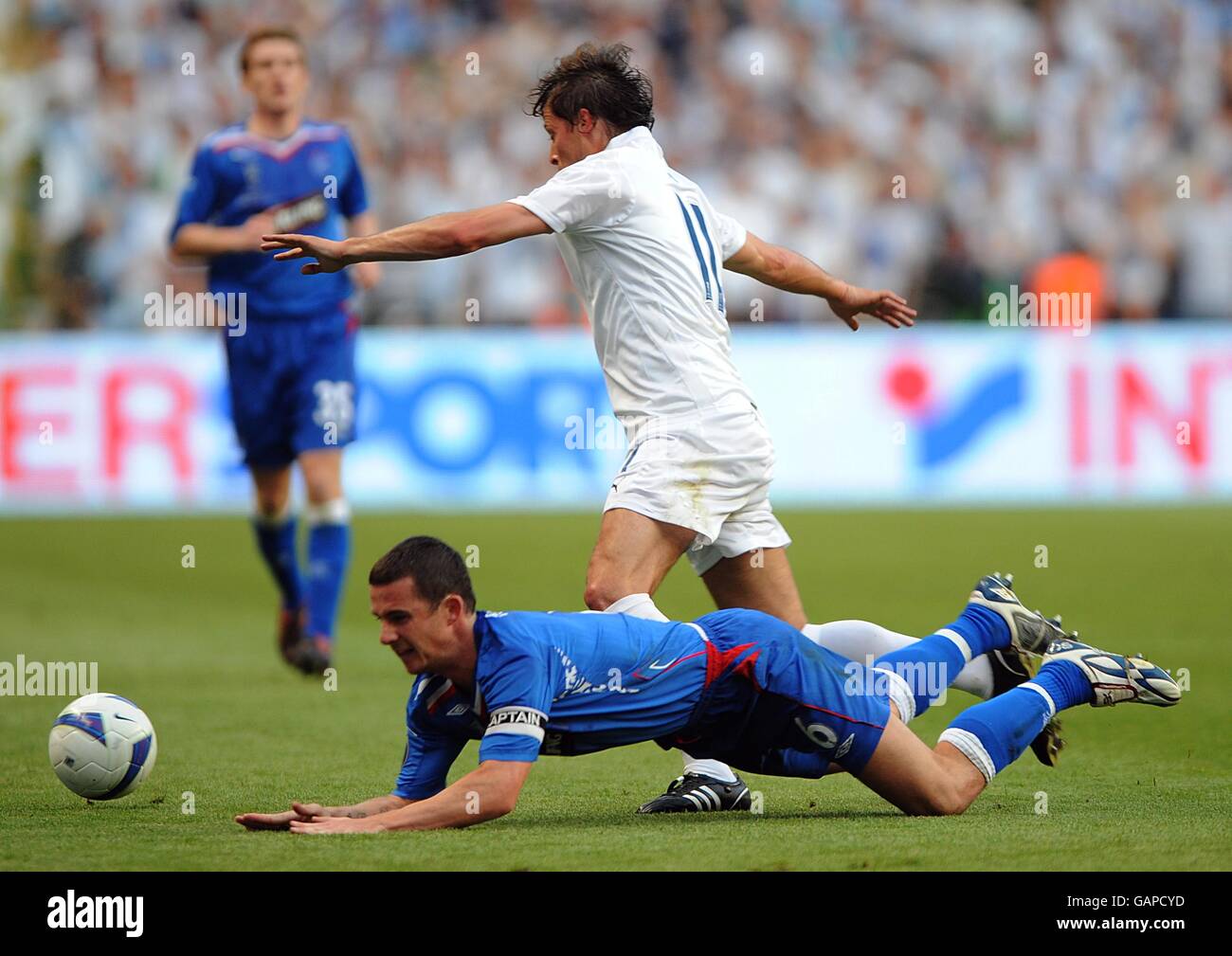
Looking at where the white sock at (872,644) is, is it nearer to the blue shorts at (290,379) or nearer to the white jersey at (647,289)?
the white jersey at (647,289)

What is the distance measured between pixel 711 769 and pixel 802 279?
1.75 m

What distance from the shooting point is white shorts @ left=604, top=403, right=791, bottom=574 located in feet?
19.3

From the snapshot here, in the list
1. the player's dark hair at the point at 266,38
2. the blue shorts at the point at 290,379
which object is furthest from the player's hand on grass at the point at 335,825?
the player's dark hair at the point at 266,38

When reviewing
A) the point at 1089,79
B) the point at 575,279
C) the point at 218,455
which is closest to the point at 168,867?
the point at 575,279

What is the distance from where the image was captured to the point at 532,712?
5.06 m

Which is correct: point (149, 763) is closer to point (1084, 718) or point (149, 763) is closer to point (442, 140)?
point (1084, 718)

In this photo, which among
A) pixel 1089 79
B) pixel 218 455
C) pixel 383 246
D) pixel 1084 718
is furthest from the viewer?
pixel 1089 79

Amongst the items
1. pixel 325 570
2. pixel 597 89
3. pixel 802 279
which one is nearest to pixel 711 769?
pixel 802 279

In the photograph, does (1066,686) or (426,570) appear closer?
(426,570)

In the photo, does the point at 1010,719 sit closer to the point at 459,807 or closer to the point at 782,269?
the point at 459,807

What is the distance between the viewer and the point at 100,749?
19.2 ft

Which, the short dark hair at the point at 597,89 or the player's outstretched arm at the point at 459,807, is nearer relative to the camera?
the player's outstretched arm at the point at 459,807

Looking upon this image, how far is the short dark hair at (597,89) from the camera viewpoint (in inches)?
237

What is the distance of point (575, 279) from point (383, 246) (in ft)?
3.11
